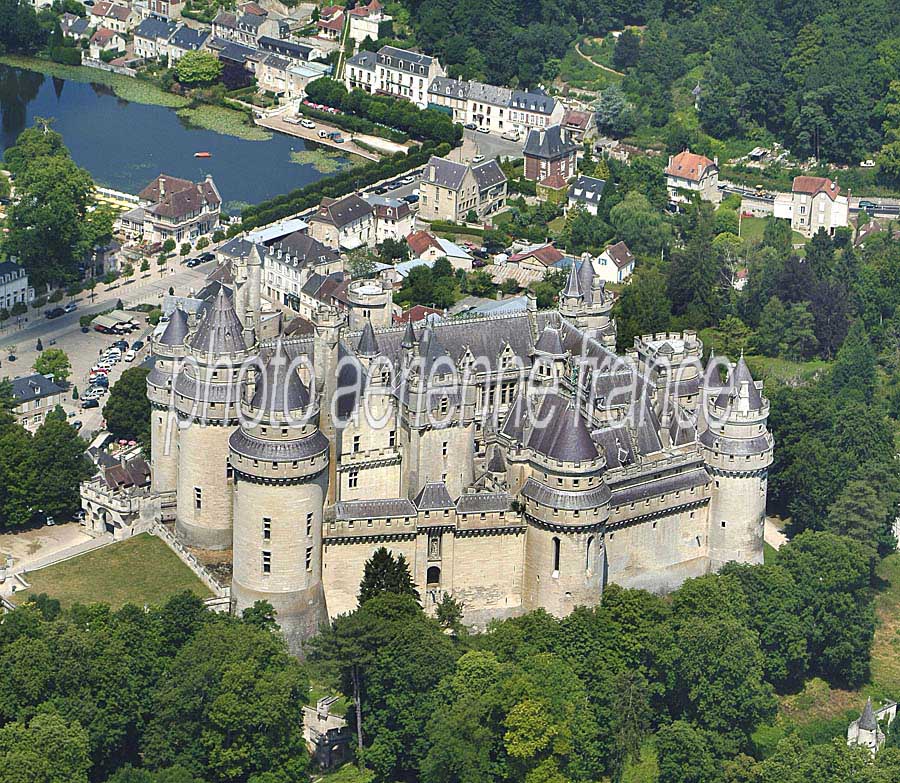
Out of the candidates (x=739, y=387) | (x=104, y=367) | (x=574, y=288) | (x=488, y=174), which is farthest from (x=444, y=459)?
(x=488, y=174)

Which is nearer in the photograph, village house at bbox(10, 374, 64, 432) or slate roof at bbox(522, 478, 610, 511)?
slate roof at bbox(522, 478, 610, 511)

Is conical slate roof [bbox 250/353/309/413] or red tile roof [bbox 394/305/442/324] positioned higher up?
conical slate roof [bbox 250/353/309/413]

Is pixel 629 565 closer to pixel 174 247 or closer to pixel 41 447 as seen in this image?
pixel 41 447

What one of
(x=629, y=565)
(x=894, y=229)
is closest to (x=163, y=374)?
(x=629, y=565)

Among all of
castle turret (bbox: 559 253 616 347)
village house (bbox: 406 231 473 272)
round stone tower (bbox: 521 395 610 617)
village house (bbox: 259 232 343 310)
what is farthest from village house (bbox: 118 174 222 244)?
round stone tower (bbox: 521 395 610 617)

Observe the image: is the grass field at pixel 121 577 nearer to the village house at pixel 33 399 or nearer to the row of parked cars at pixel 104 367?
the village house at pixel 33 399

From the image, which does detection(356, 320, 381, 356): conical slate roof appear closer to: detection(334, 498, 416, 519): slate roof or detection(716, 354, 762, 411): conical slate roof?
detection(334, 498, 416, 519): slate roof
